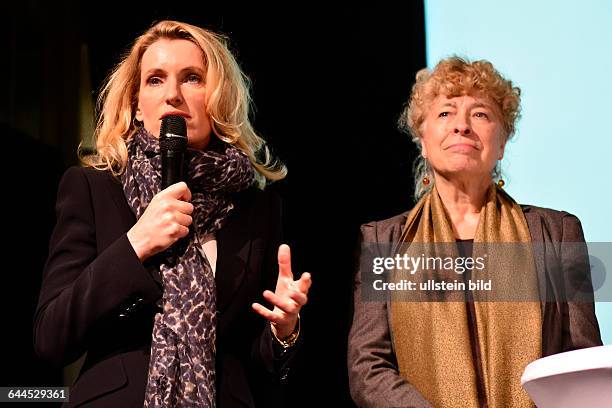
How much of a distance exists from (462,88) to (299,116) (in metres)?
0.69

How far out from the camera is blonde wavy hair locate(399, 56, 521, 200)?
2982 millimetres

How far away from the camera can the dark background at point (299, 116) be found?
3260 mm

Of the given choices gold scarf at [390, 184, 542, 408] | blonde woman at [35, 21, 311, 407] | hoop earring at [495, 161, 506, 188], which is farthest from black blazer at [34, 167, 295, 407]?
hoop earring at [495, 161, 506, 188]

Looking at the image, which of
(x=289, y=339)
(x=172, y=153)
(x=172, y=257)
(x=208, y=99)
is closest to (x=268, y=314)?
(x=289, y=339)

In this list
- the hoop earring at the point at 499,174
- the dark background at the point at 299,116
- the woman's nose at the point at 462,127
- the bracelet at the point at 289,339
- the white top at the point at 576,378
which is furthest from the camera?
the dark background at the point at 299,116

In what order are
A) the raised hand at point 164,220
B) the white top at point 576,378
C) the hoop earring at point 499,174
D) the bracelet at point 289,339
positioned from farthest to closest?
the hoop earring at point 499,174, the bracelet at point 289,339, the raised hand at point 164,220, the white top at point 576,378

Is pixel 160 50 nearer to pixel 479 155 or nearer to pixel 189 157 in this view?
pixel 189 157

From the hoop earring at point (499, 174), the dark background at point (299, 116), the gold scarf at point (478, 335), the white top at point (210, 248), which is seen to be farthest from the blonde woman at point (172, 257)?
the hoop earring at point (499, 174)

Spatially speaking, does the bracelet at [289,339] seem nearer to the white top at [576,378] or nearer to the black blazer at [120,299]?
the black blazer at [120,299]

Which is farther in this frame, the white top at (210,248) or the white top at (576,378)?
the white top at (210,248)

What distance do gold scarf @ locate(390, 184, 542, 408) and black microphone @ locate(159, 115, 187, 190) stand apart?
89cm

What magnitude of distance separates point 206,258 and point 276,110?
3.84ft

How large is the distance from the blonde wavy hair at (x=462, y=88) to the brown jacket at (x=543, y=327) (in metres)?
0.36

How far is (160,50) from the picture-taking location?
104 inches
